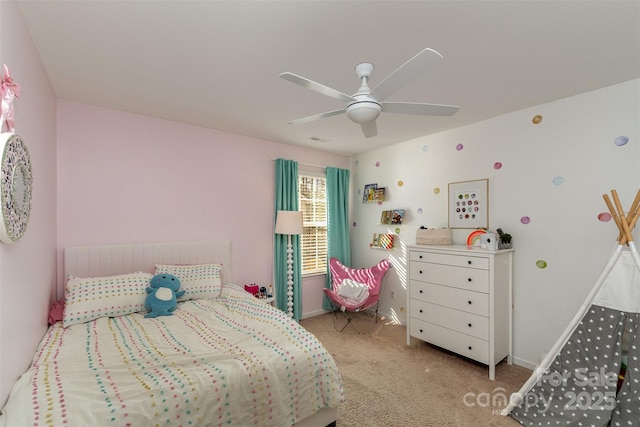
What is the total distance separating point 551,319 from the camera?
8.83 ft

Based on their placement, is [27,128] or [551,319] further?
[551,319]

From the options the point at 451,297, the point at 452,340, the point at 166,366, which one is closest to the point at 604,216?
the point at 451,297

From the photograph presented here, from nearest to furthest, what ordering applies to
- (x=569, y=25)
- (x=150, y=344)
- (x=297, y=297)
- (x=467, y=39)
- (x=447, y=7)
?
(x=447, y=7)
(x=569, y=25)
(x=467, y=39)
(x=150, y=344)
(x=297, y=297)

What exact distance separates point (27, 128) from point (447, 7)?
2397 mm

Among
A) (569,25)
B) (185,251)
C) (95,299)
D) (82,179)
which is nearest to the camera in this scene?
(569,25)

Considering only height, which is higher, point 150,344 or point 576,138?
point 576,138

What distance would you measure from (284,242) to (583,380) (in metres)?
3.10

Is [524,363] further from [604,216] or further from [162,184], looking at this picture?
[162,184]

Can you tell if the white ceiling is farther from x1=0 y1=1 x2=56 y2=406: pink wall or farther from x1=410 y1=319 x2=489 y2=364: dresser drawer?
x1=410 y1=319 x2=489 y2=364: dresser drawer

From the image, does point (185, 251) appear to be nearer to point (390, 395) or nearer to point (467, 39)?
point (390, 395)

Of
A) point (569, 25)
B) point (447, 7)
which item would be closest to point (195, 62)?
point (447, 7)

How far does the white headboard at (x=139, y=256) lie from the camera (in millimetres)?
2703

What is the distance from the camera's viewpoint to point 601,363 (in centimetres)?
194

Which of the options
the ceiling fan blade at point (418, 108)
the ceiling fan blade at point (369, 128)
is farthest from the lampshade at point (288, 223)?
the ceiling fan blade at point (418, 108)
